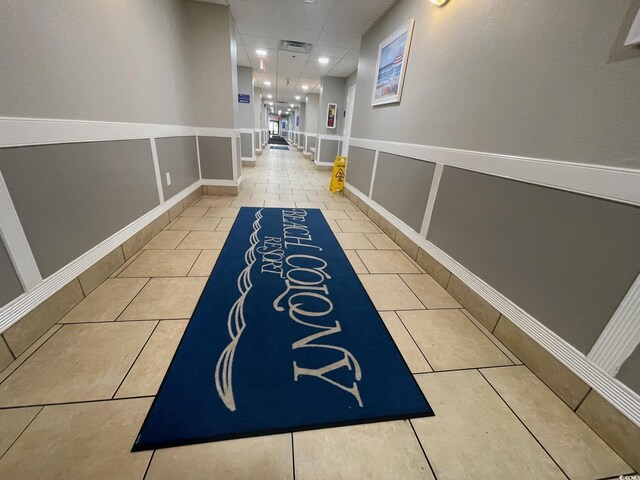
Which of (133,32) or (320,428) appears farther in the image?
(133,32)

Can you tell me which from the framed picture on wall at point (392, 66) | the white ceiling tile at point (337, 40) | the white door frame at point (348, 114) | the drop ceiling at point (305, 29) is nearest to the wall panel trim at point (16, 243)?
the framed picture on wall at point (392, 66)

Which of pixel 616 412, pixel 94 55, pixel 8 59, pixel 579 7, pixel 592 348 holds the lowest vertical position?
pixel 616 412

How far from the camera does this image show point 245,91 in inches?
269

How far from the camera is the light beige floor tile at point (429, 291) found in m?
1.83

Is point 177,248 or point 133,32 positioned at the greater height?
point 133,32

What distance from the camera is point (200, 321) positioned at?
1461 mm

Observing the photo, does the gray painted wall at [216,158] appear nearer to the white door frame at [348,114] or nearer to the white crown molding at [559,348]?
the white crown molding at [559,348]

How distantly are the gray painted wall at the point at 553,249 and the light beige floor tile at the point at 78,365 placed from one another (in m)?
2.10

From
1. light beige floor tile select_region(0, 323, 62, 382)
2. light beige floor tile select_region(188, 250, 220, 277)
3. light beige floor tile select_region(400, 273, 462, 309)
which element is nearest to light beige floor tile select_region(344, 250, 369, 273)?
light beige floor tile select_region(400, 273, 462, 309)

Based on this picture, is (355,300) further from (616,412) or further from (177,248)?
(177,248)

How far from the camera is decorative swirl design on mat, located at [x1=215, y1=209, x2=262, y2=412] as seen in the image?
3.53 ft

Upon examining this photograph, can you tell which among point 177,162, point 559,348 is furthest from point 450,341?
point 177,162

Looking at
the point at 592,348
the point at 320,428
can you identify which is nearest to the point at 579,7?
the point at 592,348

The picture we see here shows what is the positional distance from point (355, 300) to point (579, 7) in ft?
6.17
